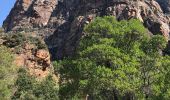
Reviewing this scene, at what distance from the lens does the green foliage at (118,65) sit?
5044 cm

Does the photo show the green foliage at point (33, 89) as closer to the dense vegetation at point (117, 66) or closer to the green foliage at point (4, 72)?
the green foliage at point (4, 72)

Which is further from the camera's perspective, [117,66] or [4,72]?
[4,72]

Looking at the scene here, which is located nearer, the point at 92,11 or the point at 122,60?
the point at 122,60

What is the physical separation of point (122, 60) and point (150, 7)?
124 meters

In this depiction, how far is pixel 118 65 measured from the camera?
2032 inches

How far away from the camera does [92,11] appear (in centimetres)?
17000

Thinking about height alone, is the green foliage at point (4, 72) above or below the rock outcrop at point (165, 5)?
below

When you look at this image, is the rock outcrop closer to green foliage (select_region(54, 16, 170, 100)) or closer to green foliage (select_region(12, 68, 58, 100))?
green foliage (select_region(12, 68, 58, 100))

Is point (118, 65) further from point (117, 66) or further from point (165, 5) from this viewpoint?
point (165, 5)

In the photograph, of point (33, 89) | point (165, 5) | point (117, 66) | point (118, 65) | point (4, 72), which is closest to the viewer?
point (118, 65)

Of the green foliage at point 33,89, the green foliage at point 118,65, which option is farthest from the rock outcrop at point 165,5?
the green foliage at point 118,65

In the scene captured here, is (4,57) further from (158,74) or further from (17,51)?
(17,51)

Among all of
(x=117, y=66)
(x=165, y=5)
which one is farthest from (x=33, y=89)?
(x=165, y=5)

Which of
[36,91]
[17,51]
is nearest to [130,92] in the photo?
[36,91]
